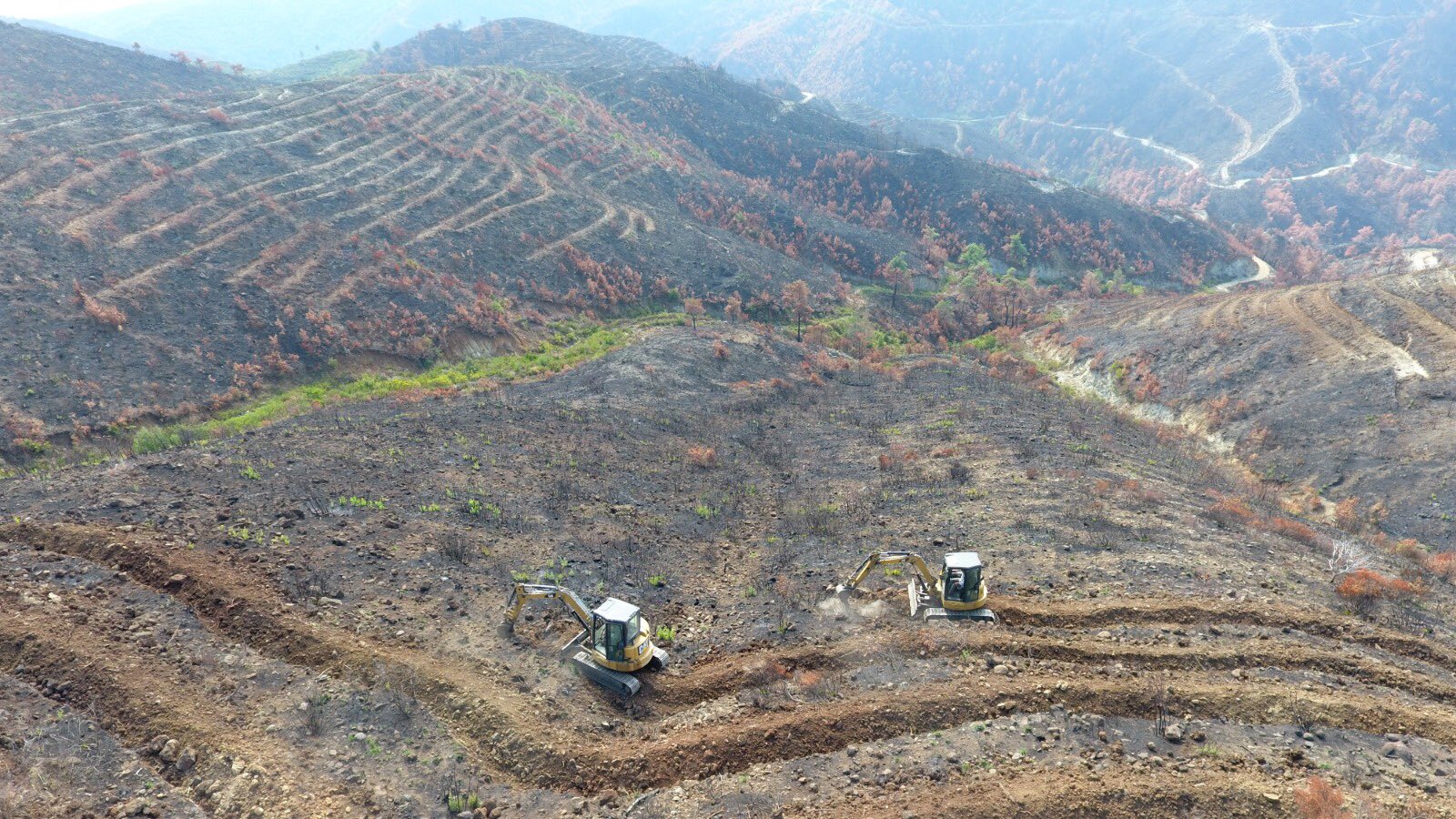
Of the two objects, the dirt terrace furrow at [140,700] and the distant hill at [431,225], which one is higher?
the distant hill at [431,225]

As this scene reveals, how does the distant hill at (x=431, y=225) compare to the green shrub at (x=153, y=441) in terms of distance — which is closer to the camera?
the green shrub at (x=153, y=441)

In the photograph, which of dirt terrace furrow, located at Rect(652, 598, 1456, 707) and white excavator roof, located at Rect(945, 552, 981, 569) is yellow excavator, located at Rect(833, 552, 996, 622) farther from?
dirt terrace furrow, located at Rect(652, 598, 1456, 707)

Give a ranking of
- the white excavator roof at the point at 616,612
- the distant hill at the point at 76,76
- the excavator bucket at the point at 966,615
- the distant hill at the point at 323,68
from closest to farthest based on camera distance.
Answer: the white excavator roof at the point at 616,612 < the excavator bucket at the point at 966,615 < the distant hill at the point at 76,76 < the distant hill at the point at 323,68

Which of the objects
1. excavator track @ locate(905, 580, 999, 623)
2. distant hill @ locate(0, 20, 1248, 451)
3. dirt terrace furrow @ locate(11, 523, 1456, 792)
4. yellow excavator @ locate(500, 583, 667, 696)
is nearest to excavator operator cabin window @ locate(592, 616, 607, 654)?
yellow excavator @ locate(500, 583, 667, 696)

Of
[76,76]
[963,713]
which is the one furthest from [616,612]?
[76,76]

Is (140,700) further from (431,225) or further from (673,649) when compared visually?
(431,225)

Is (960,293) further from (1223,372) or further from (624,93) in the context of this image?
(624,93)

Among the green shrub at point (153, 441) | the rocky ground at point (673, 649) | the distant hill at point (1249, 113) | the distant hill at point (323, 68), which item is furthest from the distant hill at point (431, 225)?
the distant hill at point (1249, 113)

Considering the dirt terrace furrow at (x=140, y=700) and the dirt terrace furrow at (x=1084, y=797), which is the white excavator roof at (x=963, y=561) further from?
the dirt terrace furrow at (x=140, y=700)
